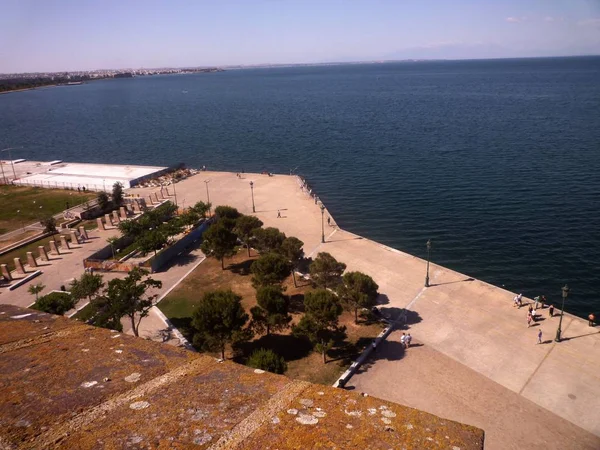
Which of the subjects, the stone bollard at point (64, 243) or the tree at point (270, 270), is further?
the stone bollard at point (64, 243)

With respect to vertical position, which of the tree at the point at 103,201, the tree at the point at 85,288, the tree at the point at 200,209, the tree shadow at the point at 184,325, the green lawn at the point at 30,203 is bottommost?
the tree shadow at the point at 184,325

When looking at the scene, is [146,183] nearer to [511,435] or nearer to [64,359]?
[511,435]

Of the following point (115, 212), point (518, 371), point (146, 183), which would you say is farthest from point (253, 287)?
point (146, 183)

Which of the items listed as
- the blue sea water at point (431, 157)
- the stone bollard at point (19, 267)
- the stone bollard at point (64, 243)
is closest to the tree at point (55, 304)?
the stone bollard at point (19, 267)

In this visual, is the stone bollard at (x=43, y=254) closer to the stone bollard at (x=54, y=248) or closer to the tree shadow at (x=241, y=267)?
the stone bollard at (x=54, y=248)

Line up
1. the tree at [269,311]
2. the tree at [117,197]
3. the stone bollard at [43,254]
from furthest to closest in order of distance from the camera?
the tree at [117,197] → the stone bollard at [43,254] → the tree at [269,311]

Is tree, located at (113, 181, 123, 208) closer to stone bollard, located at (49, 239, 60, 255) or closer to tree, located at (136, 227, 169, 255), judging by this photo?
stone bollard, located at (49, 239, 60, 255)

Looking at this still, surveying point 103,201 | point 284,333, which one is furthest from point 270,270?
point 103,201
